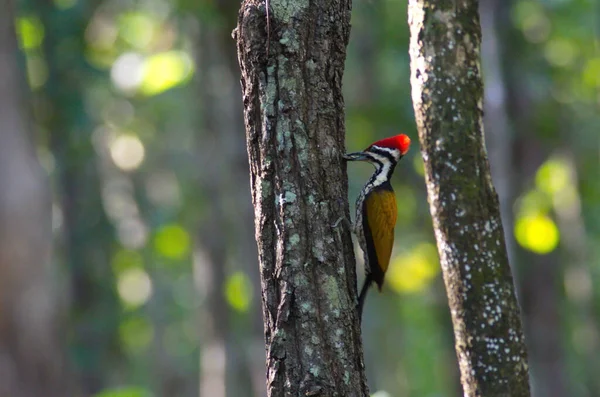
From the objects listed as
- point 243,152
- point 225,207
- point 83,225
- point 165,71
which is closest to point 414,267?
point 225,207

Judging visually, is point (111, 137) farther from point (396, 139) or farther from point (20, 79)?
point (396, 139)

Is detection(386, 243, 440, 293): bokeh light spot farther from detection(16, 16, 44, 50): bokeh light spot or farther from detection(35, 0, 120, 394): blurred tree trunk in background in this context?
detection(16, 16, 44, 50): bokeh light spot

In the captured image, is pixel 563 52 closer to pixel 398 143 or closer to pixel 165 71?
pixel 165 71

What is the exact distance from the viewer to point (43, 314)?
642 centimetres

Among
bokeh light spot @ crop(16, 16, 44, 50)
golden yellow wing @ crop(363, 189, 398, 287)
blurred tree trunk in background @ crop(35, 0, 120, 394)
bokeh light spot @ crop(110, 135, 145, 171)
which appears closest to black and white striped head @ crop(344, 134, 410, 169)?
golden yellow wing @ crop(363, 189, 398, 287)

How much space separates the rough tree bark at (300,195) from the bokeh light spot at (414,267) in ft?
37.4

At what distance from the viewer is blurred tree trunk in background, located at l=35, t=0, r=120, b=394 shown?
1348 cm

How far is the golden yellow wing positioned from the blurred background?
67.7 inches

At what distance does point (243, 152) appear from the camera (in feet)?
31.4

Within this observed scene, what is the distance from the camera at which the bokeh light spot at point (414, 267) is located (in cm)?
1584

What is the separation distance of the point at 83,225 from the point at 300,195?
44.8 feet

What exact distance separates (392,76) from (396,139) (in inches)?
608

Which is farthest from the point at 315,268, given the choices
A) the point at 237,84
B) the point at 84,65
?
the point at 84,65

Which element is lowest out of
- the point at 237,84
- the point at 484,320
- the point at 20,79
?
the point at 484,320
